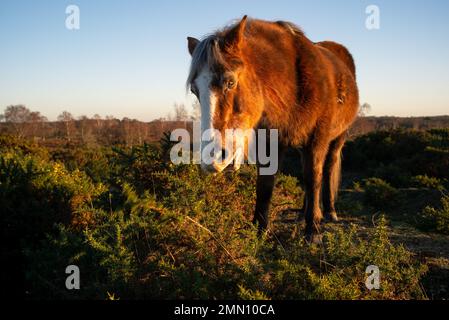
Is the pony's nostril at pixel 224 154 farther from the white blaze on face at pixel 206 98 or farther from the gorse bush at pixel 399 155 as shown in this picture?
the gorse bush at pixel 399 155

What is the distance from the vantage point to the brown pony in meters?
3.23

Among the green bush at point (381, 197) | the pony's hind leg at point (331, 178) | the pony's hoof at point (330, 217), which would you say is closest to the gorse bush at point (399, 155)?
the green bush at point (381, 197)

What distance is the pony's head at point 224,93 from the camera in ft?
10.1

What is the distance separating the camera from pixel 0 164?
4.74 meters

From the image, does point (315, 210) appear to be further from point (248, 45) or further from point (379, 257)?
point (248, 45)

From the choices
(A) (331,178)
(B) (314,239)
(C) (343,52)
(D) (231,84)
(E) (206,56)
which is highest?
(C) (343,52)

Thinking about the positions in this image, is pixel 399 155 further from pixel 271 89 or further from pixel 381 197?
pixel 271 89

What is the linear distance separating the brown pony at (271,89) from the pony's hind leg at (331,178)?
1.27 meters

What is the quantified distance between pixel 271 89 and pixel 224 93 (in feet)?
3.00

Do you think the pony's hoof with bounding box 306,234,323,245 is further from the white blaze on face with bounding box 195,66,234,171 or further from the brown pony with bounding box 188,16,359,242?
the white blaze on face with bounding box 195,66,234,171

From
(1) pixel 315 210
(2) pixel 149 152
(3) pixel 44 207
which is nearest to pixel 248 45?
(2) pixel 149 152

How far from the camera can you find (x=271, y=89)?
3973mm

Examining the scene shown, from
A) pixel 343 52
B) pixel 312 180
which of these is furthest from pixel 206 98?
pixel 343 52

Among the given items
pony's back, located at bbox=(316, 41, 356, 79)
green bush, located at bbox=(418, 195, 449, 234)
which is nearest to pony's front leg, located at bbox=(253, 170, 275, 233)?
green bush, located at bbox=(418, 195, 449, 234)
